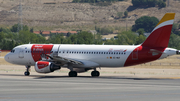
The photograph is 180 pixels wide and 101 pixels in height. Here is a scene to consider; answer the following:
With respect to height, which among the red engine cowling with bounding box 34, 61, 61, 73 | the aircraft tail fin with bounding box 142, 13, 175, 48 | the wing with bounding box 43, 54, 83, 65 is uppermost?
the aircraft tail fin with bounding box 142, 13, 175, 48

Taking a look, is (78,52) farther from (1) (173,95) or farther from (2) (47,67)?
(1) (173,95)

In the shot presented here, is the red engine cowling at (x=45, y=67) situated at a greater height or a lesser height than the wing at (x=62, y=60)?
lesser

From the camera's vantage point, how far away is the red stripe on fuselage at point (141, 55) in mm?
41875

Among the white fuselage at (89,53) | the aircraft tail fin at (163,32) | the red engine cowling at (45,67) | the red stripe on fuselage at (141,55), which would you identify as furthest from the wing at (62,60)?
the aircraft tail fin at (163,32)

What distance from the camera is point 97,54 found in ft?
144

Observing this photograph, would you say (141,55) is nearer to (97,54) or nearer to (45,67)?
(97,54)

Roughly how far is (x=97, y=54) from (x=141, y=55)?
17.7ft

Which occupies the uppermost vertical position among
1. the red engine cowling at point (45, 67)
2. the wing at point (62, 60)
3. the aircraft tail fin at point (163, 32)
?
the aircraft tail fin at point (163, 32)

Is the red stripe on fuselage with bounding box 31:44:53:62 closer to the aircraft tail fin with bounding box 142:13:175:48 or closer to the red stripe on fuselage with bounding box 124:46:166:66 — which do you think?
the red stripe on fuselage with bounding box 124:46:166:66

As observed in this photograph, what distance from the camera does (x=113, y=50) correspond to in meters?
43.3

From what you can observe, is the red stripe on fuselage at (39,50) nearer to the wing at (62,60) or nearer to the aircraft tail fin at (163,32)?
the wing at (62,60)

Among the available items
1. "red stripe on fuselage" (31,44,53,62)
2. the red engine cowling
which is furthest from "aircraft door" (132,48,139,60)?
"red stripe on fuselage" (31,44,53,62)

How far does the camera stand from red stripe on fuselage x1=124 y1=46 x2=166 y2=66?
41.9 meters

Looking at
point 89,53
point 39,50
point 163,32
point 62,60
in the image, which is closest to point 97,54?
point 89,53
